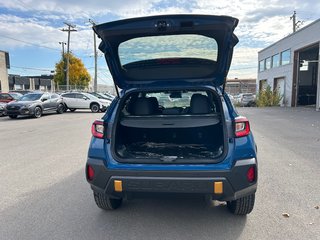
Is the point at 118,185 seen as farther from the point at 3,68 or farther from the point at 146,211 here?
the point at 3,68

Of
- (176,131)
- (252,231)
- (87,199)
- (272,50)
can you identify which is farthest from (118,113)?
(272,50)

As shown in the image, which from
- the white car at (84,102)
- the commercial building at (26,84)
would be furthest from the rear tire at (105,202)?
the commercial building at (26,84)

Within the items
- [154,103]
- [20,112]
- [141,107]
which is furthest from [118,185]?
[20,112]

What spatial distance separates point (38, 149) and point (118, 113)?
471 cm

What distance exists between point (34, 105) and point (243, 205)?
1465 cm

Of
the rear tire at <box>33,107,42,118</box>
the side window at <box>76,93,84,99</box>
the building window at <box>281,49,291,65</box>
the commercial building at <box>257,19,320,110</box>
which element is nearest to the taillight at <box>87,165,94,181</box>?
the rear tire at <box>33,107,42,118</box>

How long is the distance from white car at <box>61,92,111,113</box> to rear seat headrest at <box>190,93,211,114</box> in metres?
15.7

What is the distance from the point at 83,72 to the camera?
46594 millimetres

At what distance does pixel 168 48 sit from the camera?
131 inches

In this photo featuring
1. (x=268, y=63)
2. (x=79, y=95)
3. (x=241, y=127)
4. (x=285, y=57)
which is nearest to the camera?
(x=241, y=127)

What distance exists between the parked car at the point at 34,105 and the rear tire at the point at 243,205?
556 inches

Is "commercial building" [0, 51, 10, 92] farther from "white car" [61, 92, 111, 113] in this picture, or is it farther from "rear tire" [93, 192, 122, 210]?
"rear tire" [93, 192, 122, 210]

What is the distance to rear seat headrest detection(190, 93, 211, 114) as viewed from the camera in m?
3.53

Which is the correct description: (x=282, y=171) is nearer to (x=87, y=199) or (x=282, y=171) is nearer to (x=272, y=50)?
(x=87, y=199)
